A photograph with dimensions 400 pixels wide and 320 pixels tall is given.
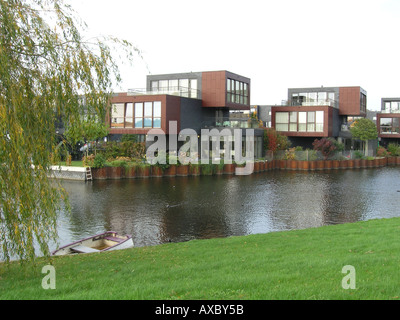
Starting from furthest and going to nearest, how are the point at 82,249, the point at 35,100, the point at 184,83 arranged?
the point at 184,83
the point at 82,249
the point at 35,100

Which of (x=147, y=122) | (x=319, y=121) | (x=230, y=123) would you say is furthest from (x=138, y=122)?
(x=319, y=121)

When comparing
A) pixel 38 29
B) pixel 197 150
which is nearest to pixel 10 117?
pixel 38 29

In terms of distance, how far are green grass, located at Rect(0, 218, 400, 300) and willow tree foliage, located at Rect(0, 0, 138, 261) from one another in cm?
88

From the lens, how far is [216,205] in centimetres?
1894

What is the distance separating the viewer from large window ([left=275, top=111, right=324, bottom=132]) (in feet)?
135

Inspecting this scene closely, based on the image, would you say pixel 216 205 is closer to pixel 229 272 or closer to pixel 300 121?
pixel 229 272

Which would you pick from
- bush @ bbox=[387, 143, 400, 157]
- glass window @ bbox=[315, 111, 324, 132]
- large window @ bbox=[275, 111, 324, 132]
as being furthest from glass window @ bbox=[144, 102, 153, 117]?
bush @ bbox=[387, 143, 400, 157]

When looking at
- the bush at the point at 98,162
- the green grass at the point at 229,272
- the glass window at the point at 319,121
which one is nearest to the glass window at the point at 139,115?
the bush at the point at 98,162

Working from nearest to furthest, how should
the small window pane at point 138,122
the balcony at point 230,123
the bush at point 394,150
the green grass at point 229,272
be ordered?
the green grass at point 229,272 < the small window pane at point 138,122 < the balcony at point 230,123 < the bush at point 394,150

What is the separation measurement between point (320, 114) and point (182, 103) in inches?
594

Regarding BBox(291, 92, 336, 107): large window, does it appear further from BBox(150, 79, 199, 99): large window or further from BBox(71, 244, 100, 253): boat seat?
BBox(71, 244, 100, 253): boat seat

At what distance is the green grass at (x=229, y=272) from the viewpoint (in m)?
5.63

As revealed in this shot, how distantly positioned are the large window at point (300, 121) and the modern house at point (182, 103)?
5881 mm

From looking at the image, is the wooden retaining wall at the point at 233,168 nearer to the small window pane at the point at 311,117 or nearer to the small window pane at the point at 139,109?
the small window pane at the point at 311,117
